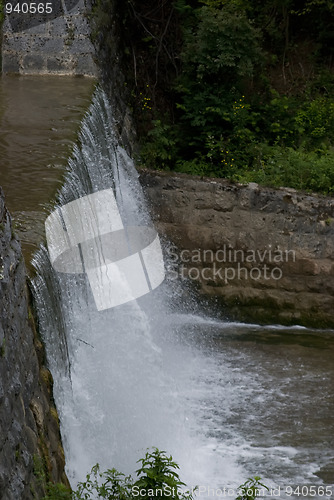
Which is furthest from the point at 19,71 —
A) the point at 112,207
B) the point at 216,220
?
the point at 216,220

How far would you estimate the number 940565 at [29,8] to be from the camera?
26.5 feet

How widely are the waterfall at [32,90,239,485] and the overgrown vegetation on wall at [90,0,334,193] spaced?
4.60 ft

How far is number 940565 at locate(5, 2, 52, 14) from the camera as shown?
A: 318 inches

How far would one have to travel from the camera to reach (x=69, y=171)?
555cm

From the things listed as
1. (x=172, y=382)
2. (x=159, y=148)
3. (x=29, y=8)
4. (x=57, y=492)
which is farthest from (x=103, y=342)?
(x=29, y=8)

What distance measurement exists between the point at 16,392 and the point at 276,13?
27.2 ft

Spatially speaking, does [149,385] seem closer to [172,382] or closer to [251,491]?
[172,382]

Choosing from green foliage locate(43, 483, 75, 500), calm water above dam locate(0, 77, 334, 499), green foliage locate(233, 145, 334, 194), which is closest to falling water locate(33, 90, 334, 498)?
calm water above dam locate(0, 77, 334, 499)

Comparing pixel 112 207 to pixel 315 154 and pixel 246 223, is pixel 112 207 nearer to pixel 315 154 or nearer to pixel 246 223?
pixel 246 223

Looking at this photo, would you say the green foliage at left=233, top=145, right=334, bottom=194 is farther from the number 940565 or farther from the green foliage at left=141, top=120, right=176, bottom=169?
the number 940565

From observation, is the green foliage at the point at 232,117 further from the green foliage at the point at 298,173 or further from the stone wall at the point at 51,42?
the stone wall at the point at 51,42

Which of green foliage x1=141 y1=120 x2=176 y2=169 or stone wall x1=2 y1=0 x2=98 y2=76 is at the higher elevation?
stone wall x1=2 y1=0 x2=98 y2=76

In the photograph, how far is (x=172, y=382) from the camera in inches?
233

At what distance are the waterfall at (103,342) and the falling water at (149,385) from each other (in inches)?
0.4
